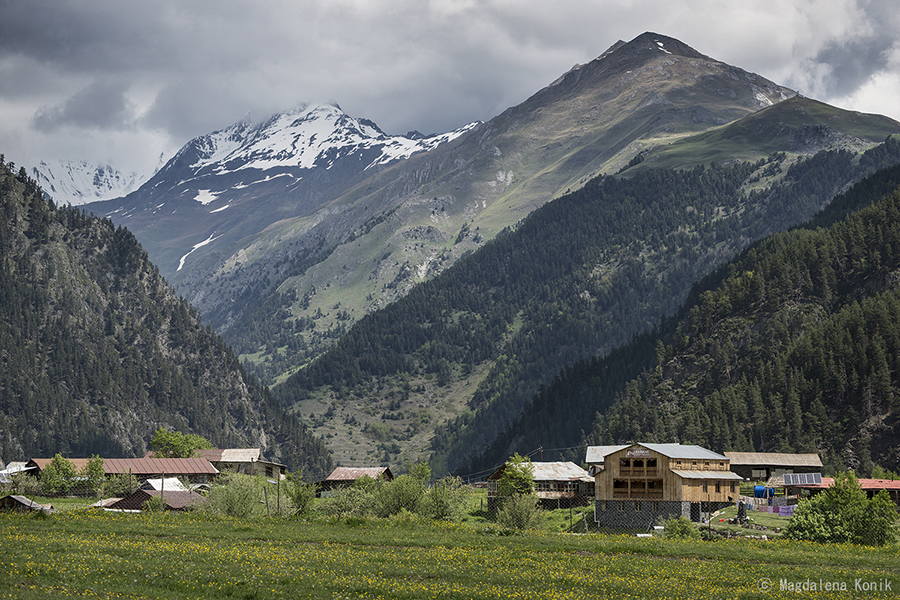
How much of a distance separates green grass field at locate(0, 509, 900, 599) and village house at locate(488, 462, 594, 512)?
69.1m

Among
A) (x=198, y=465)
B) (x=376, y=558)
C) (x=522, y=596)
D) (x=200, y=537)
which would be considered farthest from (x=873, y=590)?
(x=198, y=465)

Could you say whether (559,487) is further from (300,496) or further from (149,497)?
(149,497)

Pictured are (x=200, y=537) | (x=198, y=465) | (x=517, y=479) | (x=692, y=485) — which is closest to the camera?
(x=200, y=537)

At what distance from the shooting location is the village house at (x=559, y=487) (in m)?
142

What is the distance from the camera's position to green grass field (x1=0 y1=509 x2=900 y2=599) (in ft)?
149

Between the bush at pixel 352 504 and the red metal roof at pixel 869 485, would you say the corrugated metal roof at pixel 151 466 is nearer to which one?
the bush at pixel 352 504

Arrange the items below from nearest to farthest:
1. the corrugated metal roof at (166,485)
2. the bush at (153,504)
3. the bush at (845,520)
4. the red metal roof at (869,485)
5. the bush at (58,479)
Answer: the bush at (845,520)
the bush at (153,504)
the red metal roof at (869,485)
the corrugated metal roof at (166,485)
the bush at (58,479)

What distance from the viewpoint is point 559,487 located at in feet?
Result: 476

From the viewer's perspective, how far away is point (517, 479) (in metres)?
129

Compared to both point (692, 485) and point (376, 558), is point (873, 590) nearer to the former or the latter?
point (376, 558)

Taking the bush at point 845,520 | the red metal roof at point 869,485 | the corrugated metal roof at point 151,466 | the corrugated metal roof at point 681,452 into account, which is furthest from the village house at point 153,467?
the bush at point 845,520

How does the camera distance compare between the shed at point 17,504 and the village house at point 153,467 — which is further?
the village house at point 153,467

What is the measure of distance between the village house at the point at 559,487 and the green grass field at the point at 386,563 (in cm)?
6906

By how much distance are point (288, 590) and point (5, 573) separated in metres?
14.5
